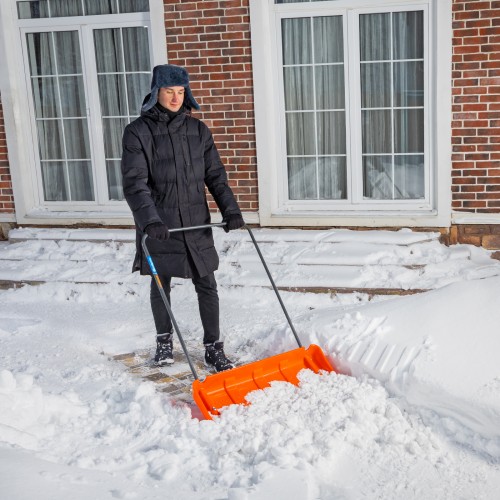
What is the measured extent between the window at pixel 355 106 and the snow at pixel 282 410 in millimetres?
1326

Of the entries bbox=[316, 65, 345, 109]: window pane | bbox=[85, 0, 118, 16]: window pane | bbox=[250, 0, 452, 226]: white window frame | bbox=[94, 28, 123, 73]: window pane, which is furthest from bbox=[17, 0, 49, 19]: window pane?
bbox=[316, 65, 345, 109]: window pane

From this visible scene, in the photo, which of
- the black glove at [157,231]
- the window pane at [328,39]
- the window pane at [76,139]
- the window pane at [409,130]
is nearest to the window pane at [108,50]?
the window pane at [76,139]

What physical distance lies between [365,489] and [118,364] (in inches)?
89.6

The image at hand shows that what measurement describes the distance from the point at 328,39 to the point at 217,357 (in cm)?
354

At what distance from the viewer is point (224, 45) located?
7.10 m

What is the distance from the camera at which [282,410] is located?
4051mm

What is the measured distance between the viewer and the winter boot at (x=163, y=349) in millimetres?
5055

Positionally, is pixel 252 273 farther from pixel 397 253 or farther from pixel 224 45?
pixel 224 45

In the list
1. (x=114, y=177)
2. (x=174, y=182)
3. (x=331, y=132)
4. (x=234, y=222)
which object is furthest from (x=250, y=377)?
(x=114, y=177)

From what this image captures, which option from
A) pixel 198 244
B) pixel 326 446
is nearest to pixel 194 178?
pixel 198 244

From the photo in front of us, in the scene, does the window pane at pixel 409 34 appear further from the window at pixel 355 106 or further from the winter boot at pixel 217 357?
the winter boot at pixel 217 357

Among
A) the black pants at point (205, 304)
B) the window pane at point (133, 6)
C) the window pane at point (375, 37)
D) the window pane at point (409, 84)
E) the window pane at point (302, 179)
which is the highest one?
the window pane at point (133, 6)

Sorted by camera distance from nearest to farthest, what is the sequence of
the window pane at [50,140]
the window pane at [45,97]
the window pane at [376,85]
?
the window pane at [376,85], the window pane at [45,97], the window pane at [50,140]

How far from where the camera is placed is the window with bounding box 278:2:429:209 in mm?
6895
